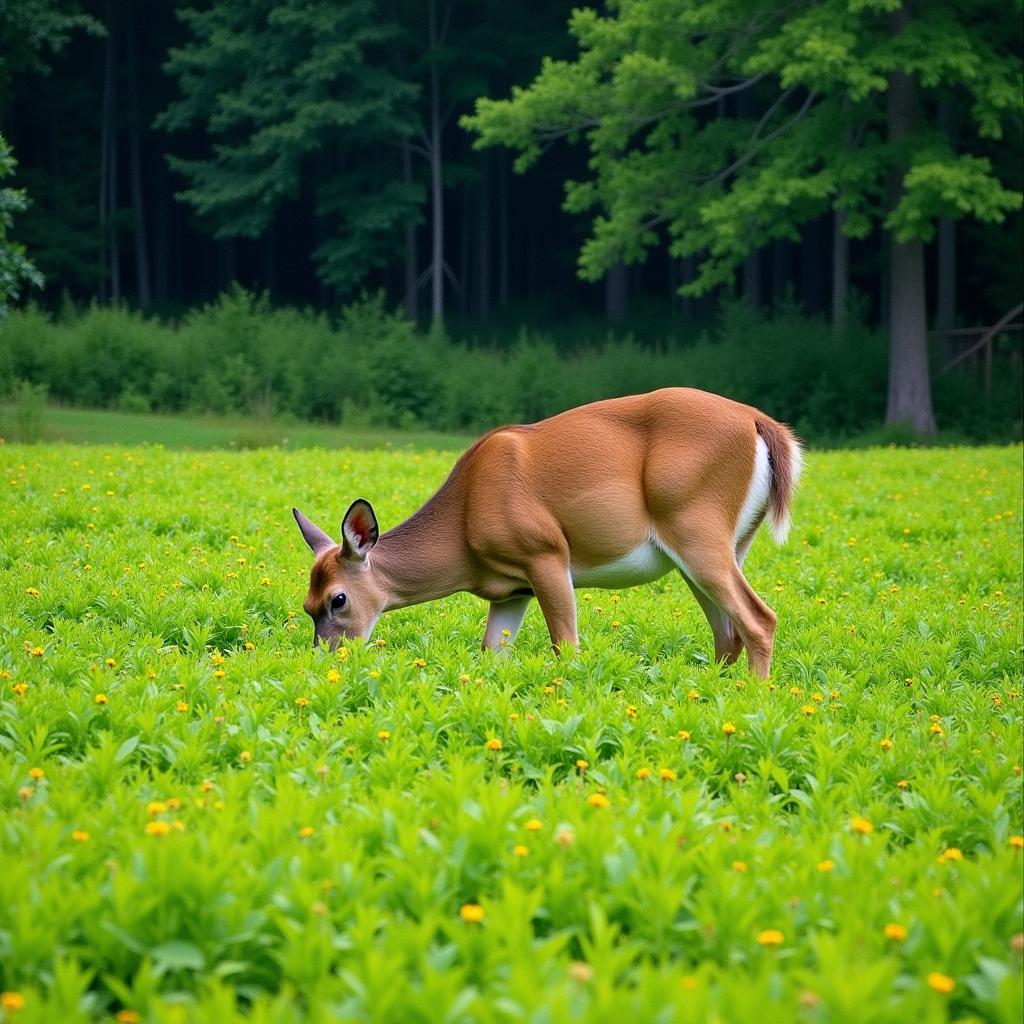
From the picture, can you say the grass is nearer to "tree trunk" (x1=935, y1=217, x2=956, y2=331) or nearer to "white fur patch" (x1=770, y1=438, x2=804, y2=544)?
"tree trunk" (x1=935, y1=217, x2=956, y2=331)

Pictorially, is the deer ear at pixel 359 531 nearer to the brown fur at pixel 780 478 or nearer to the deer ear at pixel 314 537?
the deer ear at pixel 314 537

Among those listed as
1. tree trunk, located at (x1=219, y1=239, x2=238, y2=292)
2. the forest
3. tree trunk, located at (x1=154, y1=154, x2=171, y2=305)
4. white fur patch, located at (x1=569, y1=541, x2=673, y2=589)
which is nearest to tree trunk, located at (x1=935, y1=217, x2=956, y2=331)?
the forest

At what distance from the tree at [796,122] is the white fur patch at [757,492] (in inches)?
662

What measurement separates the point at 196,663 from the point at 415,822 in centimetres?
271

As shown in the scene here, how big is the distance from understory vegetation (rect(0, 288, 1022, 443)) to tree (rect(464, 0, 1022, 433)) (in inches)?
86.0

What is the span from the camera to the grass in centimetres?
2128

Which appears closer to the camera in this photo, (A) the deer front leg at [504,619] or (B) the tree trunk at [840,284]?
(A) the deer front leg at [504,619]

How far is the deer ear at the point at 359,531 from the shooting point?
21.8 ft

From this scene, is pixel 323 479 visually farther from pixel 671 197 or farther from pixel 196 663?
pixel 671 197

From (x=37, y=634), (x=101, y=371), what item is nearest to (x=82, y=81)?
(x=101, y=371)

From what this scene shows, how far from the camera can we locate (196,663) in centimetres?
641

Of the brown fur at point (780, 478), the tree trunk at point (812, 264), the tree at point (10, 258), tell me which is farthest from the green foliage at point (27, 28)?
the brown fur at point (780, 478)

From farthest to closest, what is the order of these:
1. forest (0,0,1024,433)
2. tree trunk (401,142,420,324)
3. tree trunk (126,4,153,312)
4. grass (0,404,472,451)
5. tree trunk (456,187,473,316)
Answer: tree trunk (126,4,153,312) → tree trunk (456,187,473,316) → tree trunk (401,142,420,324) → forest (0,0,1024,433) → grass (0,404,472,451)

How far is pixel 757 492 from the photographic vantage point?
6.95 m
